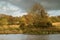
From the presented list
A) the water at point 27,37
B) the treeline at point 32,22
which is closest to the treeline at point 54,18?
the treeline at point 32,22

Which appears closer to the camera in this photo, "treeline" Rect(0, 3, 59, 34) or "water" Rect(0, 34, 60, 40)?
"water" Rect(0, 34, 60, 40)

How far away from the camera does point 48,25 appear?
366 inches

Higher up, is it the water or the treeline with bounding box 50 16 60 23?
the treeline with bounding box 50 16 60 23

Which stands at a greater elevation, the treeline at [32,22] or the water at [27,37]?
the treeline at [32,22]

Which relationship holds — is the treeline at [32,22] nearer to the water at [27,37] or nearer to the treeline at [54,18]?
the treeline at [54,18]

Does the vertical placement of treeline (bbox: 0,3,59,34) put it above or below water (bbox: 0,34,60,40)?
above

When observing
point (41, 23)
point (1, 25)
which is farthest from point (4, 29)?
point (41, 23)

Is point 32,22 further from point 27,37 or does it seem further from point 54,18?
point 54,18

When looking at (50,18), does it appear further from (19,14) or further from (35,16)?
(19,14)

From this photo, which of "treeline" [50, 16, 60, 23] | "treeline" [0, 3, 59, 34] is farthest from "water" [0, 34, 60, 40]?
"treeline" [50, 16, 60, 23]

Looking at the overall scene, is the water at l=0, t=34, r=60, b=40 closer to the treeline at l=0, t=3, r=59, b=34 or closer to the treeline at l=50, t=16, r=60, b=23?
the treeline at l=0, t=3, r=59, b=34

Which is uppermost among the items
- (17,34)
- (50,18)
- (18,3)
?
(18,3)

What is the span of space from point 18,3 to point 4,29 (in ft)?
3.74

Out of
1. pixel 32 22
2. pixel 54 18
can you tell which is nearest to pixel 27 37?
pixel 32 22
